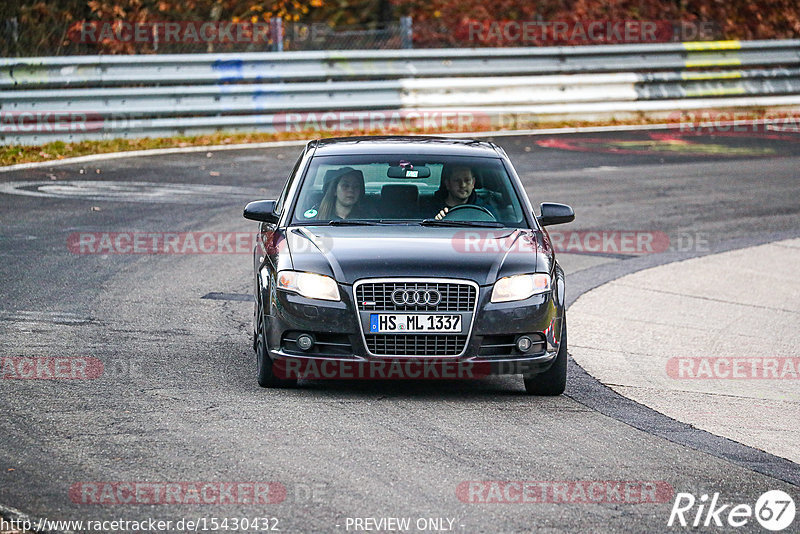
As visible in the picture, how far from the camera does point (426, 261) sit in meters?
7.73

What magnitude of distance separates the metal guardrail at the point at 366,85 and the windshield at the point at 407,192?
12.3 meters

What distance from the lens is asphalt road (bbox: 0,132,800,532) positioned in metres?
5.73

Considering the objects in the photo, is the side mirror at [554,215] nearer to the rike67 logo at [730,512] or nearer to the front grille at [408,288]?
the front grille at [408,288]

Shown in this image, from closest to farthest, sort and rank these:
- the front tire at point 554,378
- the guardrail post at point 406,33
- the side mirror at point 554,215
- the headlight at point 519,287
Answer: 1. the headlight at point 519,287
2. the front tire at point 554,378
3. the side mirror at point 554,215
4. the guardrail post at point 406,33

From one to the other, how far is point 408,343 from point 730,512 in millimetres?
2385

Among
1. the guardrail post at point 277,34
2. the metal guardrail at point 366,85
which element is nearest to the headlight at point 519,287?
the metal guardrail at point 366,85

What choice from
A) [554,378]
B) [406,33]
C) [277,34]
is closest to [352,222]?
[554,378]

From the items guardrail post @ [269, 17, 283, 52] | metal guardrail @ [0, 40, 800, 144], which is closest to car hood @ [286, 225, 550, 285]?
metal guardrail @ [0, 40, 800, 144]

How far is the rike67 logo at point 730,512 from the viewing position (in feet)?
18.5

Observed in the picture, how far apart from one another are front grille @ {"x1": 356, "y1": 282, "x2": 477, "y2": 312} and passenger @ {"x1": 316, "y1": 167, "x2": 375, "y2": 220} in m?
1.10

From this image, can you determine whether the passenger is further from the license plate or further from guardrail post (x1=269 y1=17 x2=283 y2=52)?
guardrail post (x1=269 y1=17 x2=283 y2=52)

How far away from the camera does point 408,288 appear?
7.61 metres

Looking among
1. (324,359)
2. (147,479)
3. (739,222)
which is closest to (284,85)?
(739,222)

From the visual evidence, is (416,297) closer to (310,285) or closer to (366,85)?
(310,285)
